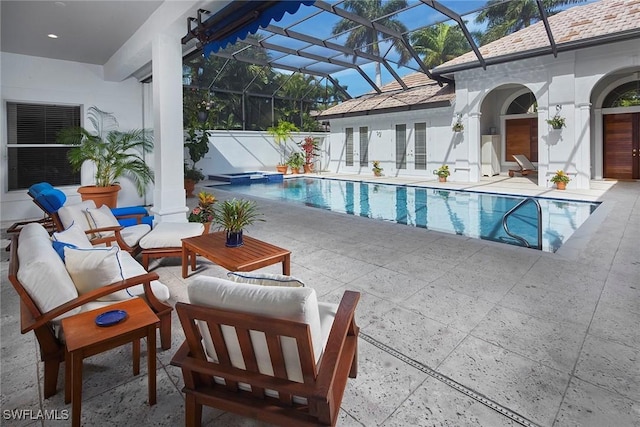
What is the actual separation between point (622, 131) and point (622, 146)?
56 cm

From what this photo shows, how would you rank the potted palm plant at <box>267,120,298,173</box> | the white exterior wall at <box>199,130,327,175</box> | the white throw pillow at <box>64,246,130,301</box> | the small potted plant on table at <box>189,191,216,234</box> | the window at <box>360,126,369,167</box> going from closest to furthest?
the white throw pillow at <box>64,246,130,301</box>
the small potted plant on table at <box>189,191,216,234</box>
the white exterior wall at <box>199,130,327,175</box>
the window at <box>360,126,369,167</box>
the potted palm plant at <box>267,120,298,173</box>

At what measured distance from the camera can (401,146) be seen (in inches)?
706

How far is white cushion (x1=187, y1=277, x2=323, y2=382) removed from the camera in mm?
1692

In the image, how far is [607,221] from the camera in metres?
7.02

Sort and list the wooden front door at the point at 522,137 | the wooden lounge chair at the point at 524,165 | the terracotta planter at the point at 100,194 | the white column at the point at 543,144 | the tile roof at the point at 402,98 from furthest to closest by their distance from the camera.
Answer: the wooden front door at the point at 522,137 < the wooden lounge chair at the point at 524,165 < the tile roof at the point at 402,98 < the white column at the point at 543,144 < the terracotta planter at the point at 100,194

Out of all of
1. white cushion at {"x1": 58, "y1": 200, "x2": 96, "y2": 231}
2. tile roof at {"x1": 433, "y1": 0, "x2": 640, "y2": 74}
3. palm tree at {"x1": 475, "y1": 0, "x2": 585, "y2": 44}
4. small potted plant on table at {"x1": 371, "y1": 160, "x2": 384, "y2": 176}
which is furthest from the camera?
palm tree at {"x1": 475, "y1": 0, "x2": 585, "y2": 44}

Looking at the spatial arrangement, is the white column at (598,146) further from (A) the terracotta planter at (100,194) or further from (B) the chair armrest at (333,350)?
(A) the terracotta planter at (100,194)

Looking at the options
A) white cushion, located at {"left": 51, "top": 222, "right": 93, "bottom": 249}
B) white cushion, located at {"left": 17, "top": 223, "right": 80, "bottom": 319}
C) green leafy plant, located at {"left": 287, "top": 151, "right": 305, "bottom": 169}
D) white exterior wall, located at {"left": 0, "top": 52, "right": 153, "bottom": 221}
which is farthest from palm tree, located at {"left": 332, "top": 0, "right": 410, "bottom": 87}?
white cushion, located at {"left": 17, "top": 223, "right": 80, "bottom": 319}

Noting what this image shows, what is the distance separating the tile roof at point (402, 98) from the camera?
616 inches

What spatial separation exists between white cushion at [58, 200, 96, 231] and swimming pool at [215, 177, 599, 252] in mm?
5962

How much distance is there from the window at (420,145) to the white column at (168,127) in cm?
1286

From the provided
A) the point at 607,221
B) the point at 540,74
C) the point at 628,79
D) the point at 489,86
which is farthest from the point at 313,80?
the point at 607,221

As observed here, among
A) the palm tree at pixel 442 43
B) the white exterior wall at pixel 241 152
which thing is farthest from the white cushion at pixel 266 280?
the palm tree at pixel 442 43

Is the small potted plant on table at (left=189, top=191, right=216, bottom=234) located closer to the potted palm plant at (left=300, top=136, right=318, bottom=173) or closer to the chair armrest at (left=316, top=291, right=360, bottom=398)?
the chair armrest at (left=316, top=291, right=360, bottom=398)
